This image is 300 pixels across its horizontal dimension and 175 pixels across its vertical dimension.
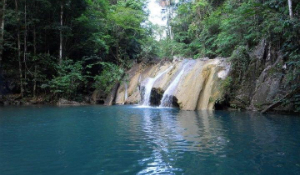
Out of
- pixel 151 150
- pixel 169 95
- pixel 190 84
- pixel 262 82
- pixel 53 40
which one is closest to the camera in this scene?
pixel 151 150

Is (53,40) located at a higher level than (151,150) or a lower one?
higher

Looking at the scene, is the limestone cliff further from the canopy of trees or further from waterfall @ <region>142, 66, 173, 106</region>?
the canopy of trees

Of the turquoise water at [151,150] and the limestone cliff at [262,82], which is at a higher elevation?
the limestone cliff at [262,82]

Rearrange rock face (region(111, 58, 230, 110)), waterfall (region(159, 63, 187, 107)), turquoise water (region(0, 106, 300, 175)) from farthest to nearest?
1. waterfall (region(159, 63, 187, 107))
2. rock face (region(111, 58, 230, 110))
3. turquoise water (region(0, 106, 300, 175))

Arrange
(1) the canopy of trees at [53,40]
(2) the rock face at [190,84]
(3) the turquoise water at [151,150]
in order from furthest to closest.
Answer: (1) the canopy of trees at [53,40], (2) the rock face at [190,84], (3) the turquoise water at [151,150]

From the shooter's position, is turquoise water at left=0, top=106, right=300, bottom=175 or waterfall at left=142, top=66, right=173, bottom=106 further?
waterfall at left=142, top=66, right=173, bottom=106

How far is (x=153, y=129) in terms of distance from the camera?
6.87m

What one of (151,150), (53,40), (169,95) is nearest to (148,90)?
(169,95)

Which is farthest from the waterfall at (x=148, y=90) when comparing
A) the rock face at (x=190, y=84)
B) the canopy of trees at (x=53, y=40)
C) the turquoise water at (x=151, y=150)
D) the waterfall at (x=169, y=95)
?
the turquoise water at (x=151, y=150)

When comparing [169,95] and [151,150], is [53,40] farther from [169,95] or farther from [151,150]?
[151,150]

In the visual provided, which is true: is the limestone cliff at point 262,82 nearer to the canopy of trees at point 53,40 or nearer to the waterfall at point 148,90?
the waterfall at point 148,90

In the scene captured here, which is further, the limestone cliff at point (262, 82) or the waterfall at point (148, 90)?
the waterfall at point (148, 90)

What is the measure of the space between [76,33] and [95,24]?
1.84 meters

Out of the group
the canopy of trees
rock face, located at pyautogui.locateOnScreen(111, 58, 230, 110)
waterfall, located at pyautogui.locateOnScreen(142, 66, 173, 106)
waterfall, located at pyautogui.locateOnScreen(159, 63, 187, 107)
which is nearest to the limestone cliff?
rock face, located at pyautogui.locateOnScreen(111, 58, 230, 110)
